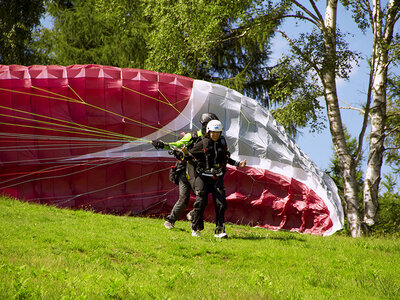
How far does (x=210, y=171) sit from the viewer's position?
31.9 feet

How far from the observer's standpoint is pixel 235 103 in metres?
13.6

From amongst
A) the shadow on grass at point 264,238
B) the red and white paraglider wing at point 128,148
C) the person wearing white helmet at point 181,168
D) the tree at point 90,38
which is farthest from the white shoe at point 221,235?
the tree at point 90,38

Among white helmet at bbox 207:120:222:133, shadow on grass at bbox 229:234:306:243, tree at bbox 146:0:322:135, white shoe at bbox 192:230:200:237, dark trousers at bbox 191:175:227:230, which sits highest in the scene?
tree at bbox 146:0:322:135

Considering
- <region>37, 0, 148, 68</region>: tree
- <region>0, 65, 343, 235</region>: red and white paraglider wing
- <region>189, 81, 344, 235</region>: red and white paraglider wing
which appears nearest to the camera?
<region>0, 65, 343, 235</region>: red and white paraglider wing

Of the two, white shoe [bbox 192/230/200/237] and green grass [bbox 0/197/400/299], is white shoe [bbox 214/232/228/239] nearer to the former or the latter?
green grass [bbox 0/197/400/299]

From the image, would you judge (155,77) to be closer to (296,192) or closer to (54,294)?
(296,192)

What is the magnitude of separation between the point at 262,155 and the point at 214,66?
13.0 m

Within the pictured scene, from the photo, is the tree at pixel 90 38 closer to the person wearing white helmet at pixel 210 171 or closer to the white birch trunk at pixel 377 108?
the white birch trunk at pixel 377 108

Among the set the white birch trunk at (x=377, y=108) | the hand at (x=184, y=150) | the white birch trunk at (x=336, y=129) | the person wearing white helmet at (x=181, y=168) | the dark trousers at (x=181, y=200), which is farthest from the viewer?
the white birch trunk at (x=377, y=108)

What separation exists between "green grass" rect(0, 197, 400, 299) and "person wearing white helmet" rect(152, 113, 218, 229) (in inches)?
12.5

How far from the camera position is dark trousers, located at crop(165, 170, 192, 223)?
1039cm

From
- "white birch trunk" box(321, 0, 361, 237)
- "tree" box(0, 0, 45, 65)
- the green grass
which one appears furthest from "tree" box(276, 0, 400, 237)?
"tree" box(0, 0, 45, 65)

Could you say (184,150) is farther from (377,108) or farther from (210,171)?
(377,108)

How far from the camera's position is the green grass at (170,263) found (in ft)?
18.9
